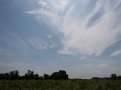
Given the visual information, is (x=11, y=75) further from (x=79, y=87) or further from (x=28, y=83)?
(x=79, y=87)

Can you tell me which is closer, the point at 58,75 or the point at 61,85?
the point at 61,85

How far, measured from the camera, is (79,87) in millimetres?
23984

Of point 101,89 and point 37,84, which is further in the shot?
point 37,84

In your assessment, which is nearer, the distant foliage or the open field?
the open field

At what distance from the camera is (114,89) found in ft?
76.3

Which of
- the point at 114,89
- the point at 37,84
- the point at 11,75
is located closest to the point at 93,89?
the point at 114,89

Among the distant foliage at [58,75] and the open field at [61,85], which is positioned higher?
the distant foliage at [58,75]

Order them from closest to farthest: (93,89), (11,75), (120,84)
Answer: (93,89) < (120,84) < (11,75)

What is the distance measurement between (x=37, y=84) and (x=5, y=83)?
12.3 feet

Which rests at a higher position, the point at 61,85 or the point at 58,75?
the point at 58,75

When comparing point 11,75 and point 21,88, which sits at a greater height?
point 11,75

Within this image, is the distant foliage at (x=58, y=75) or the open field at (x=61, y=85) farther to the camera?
the distant foliage at (x=58, y=75)

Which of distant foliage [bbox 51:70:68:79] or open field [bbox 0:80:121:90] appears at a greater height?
distant foliage [bbox 51:70:68:79]

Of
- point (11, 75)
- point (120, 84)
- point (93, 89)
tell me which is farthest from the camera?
point (11, 75)
